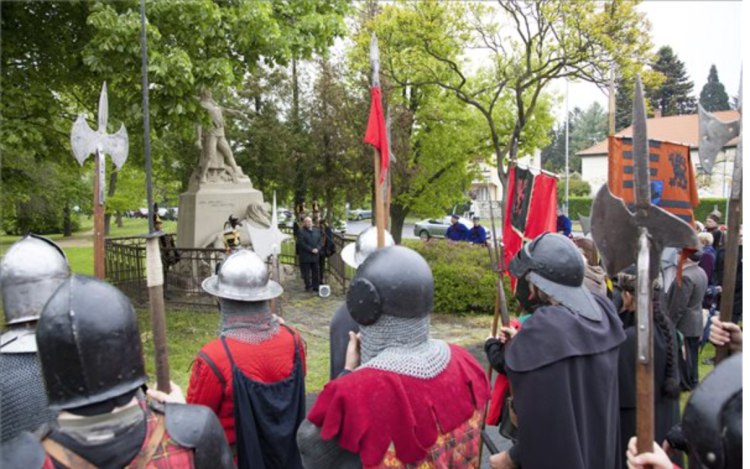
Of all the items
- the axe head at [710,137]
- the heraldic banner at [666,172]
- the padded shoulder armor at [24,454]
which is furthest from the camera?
the heraldic banner at [666,172]

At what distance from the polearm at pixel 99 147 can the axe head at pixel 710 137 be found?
9.69 feet

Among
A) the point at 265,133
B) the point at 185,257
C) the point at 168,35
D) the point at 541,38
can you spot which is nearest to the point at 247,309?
the point at 168,35

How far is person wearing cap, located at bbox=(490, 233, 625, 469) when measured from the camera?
257cm

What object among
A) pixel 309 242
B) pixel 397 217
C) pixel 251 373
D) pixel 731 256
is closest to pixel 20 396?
pixel 251 373

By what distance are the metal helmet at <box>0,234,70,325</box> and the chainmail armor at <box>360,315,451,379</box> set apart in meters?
1.58

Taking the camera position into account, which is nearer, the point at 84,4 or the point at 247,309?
the point at 247,309

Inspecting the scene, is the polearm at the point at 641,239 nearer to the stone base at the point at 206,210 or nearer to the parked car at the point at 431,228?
the stone base at the point at 206,210

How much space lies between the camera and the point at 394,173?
15.8m

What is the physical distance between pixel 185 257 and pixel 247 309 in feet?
27.3

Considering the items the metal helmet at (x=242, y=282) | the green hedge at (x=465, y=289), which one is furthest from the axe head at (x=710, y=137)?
the green hedge at (x=465, y=289)

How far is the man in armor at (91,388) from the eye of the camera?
5.03 feet

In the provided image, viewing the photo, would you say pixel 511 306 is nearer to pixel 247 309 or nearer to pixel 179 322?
pixel 179 322

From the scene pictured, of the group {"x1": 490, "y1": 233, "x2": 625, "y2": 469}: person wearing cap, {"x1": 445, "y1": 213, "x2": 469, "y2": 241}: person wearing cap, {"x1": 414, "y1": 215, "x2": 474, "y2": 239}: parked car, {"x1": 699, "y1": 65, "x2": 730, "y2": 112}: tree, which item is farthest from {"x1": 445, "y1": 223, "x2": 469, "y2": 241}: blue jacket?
{"x1": 699, "y1": 65, "x2": 730, "y2": 112}: tree

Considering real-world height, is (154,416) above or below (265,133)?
below
